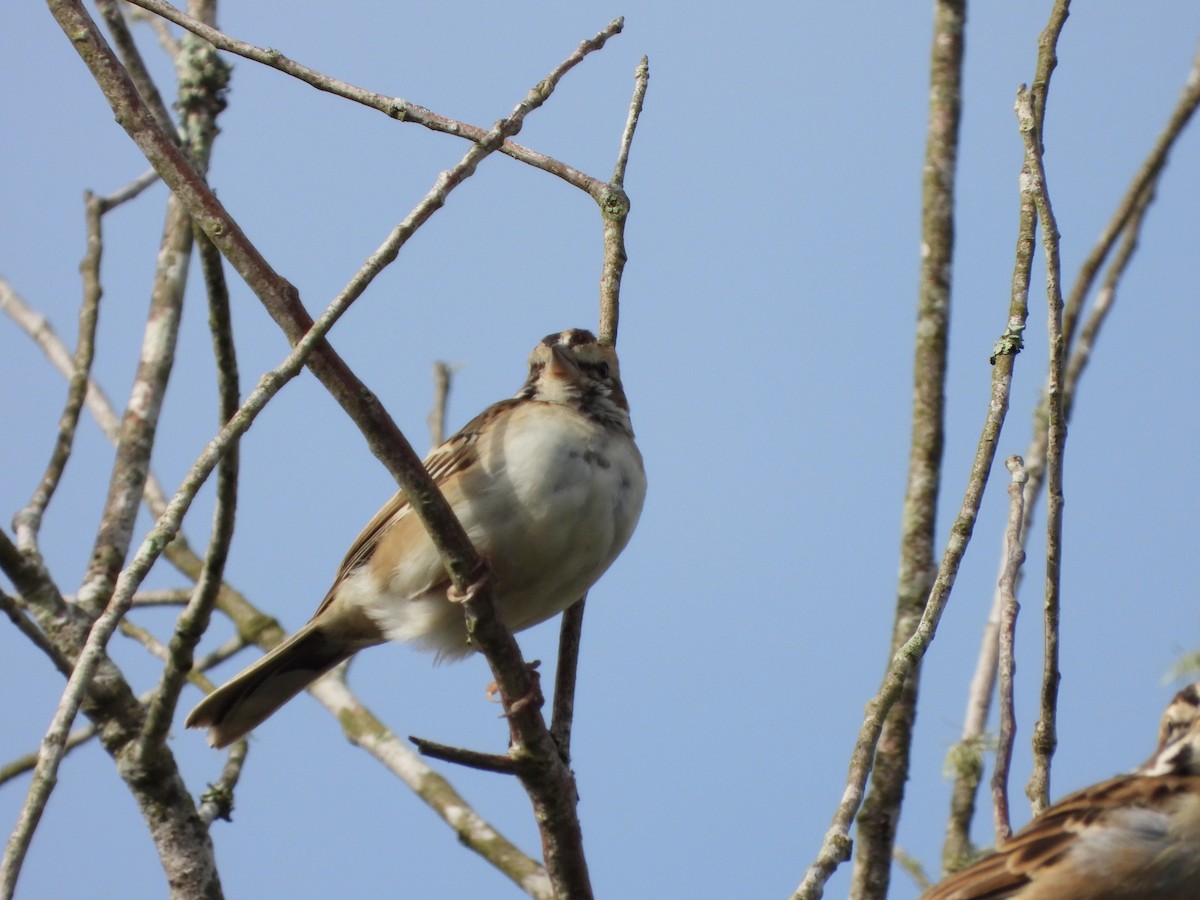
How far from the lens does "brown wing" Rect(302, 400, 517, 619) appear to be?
568 cm

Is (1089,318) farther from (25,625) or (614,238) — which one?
(25,625)

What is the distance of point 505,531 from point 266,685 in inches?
49.0

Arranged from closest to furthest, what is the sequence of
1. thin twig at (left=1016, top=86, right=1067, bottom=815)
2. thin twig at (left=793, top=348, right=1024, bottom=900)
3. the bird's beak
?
thin twig at (left=793, top=348, right=1024, bottom=900) < thin twig at (left=1016, top=86, right=1067, bottom=815) < the bird's beak

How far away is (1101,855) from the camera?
13.9 ft

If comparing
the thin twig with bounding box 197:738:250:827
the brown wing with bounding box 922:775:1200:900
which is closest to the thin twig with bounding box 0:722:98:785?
the thin twig with bounding box 197:738:250:827

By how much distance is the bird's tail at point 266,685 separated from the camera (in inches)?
230

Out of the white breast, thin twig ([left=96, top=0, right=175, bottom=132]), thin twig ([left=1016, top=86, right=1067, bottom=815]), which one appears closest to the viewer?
thin twig ([left=1016, top=86, right=1067, bottom=815])

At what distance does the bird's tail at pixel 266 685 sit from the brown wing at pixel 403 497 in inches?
6.2

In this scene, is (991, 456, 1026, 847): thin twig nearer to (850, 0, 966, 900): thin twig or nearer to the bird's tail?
(850, 0, 966, 900): thin twig

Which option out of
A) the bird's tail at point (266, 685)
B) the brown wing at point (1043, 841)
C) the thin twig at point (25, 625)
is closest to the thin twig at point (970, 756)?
the brown wing at point (1043, 841)

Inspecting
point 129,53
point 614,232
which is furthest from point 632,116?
point 129,53

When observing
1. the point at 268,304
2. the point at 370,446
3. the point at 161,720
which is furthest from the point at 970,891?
the point at 161,720

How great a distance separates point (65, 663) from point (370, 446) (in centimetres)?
198

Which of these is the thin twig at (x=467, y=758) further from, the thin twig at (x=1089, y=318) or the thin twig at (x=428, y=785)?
the thin twig at (x=1089, y=318)
